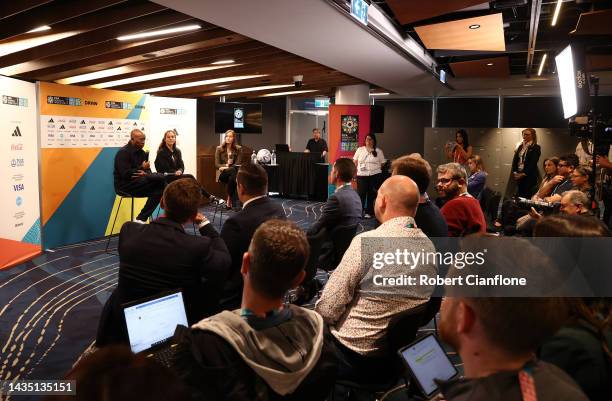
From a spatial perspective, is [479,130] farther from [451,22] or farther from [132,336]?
[132,336]

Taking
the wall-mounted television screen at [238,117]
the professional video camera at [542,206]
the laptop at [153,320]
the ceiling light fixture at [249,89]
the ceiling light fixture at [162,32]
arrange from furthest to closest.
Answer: the wall-mounted television screen at [238,117] < the ceiling light fixture at [249,89] < the ceiling light fixture at [162,32] < the professional video camera at [542,206] < the laptop at [153,320]

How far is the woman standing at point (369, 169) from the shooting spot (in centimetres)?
887

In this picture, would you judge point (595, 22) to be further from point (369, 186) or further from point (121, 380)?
point (121, 380)

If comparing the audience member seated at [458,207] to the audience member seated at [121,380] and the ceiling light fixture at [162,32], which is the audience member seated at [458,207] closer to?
the ceiling light fixture at [162,32]

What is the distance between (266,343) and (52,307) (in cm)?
359

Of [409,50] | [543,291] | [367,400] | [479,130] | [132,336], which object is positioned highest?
[409,50]

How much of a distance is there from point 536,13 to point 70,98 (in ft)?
19.4

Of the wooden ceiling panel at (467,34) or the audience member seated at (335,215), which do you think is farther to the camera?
the wooden ceiling panel at (467,34)

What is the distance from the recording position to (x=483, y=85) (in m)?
11.2

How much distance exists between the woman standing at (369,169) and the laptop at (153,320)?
7053 millimetres

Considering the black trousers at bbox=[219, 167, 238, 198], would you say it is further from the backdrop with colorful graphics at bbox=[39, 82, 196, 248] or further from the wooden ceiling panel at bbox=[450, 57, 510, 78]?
the wooden ceiling panel at bbox=[450, 57, 510, 78]

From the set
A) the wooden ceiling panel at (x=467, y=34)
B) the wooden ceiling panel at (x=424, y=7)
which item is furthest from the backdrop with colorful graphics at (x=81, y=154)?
the wooden ceiling panel at (x=467, y=34)

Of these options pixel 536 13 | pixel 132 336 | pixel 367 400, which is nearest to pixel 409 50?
pixel 536 13

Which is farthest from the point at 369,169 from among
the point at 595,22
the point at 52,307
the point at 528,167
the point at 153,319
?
the point at 153,319
